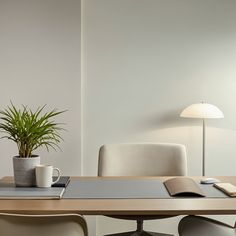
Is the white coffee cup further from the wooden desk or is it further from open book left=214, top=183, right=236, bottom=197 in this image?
open book left=214, top=183, right=236, bottom=197

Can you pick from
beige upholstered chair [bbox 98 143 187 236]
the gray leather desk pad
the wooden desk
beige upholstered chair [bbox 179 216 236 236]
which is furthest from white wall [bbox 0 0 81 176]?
the wooden desk

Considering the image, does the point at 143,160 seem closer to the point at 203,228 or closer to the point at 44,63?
the point at 203,228

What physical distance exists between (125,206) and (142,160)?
1089 millimetres

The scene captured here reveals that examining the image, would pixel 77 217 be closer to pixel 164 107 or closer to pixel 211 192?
pixel 211 192

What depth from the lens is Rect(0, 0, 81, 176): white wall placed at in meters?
3.26

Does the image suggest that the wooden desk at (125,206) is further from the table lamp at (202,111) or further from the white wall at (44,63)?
the white wall at (44,63)

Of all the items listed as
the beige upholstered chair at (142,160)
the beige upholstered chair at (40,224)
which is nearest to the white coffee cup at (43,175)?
the beige upholstered chair at (40,224)

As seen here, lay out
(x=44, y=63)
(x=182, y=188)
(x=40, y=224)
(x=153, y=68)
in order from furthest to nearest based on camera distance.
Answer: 1. (x=153, y=68)
2. (x=44, y=63)
3. (x=182, y=188)
4. (x=40, y=224)

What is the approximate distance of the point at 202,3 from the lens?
3395 millimetres

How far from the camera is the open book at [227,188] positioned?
1.91 m

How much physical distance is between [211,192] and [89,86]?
5.46 feet

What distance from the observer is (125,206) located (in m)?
1.71

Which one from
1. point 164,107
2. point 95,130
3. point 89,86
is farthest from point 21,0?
point 164,107

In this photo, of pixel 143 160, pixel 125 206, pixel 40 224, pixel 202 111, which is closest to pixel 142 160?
pixel 143 160
